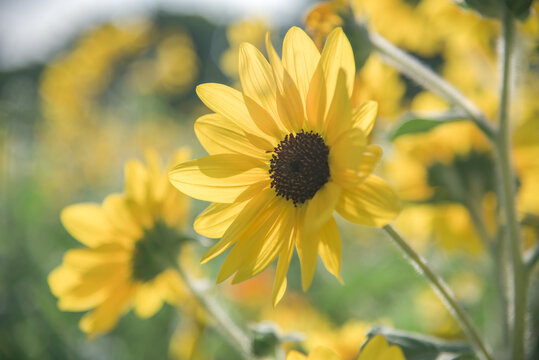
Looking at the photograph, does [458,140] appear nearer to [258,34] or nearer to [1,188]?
[258,34]

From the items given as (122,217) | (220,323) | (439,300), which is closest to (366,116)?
(220,323)

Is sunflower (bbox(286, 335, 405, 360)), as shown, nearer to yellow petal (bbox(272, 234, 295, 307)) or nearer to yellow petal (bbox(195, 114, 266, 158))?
yellow petal (bbox(272, 234, 295, 307))

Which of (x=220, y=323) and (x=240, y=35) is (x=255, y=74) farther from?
(x=240, y=35)

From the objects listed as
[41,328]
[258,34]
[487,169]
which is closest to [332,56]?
[487,169]

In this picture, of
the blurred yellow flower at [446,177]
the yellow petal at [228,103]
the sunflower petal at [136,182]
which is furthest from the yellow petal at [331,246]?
the blurred yellow flower at [446,177]

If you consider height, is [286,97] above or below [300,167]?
above

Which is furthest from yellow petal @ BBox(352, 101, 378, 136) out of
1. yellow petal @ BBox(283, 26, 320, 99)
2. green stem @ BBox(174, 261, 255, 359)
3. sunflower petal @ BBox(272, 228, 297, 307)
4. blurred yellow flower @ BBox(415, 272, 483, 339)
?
blurred yellow flower @ BBox(415, 272, 483, 339)
